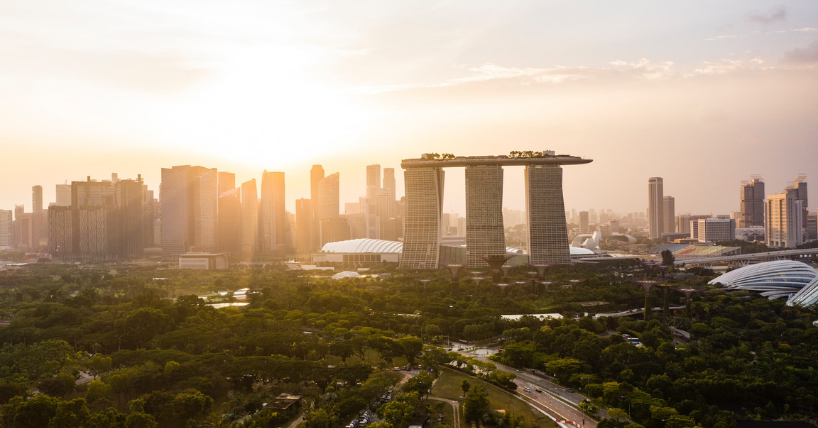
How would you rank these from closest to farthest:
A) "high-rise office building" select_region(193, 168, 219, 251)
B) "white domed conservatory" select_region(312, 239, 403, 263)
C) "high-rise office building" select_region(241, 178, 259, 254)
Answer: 1. "white domed conservatory" select_region(312, 239, 403, 263)
2. "high-rise office building" select_region(193, 168, 219, 251)
3. "high-rise office building" select_region(241, 178, 259, 254)

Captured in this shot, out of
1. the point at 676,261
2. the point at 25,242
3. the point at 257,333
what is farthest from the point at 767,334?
the point at 25,242

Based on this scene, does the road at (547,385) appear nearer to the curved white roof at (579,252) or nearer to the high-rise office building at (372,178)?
the curved white roof at (579,252)

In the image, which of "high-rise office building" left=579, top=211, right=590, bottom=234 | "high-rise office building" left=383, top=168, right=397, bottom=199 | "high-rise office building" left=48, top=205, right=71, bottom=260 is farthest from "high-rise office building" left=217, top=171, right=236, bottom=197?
"high-rise office building" left=579, top=211, right=590, bottom=234

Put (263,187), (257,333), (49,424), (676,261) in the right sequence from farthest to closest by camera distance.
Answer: (263,187)
(676,261)
(257,333)
(49,424)

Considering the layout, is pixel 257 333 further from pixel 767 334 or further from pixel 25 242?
pixel 25 242

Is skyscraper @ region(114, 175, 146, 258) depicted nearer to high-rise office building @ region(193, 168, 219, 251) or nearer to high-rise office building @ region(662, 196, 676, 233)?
high-rise office building @ region(193, 168, 219, 251)

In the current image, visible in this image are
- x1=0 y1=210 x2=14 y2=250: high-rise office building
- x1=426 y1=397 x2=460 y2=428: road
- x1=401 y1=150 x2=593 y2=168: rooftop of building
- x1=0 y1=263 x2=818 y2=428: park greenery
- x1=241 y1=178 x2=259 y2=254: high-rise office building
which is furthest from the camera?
x1=0 y1=210 x2=14 y2=250: high-rise office building

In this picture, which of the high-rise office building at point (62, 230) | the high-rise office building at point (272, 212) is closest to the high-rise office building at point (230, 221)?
the high-rise office building at point (272, 212)
